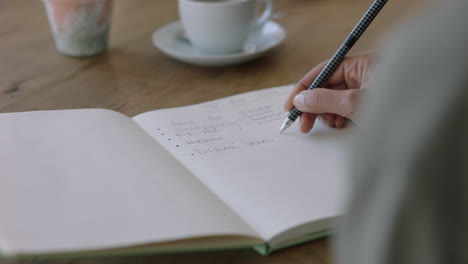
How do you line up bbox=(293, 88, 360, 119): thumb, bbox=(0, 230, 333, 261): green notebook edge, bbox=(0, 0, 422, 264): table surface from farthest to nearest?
bbox=(0, 0, 422, 264): table surface < bbox=(293, 88, 360, 119): thumb < bbox=(0, 230, 333, 261): green notebook edge

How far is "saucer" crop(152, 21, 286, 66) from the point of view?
1002 mm

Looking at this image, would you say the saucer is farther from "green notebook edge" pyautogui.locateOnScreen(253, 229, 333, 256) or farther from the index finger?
"green notebook edge" pyautogui.locateOnScreen(253, 229, 333, 256)

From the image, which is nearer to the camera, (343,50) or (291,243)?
(291,243)

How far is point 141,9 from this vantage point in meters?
1.31

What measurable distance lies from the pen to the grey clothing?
488 mm

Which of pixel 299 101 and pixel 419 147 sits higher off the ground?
pixel 419 147

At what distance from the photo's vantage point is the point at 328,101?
0.76 m

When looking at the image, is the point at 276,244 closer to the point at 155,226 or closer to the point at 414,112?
the point at 155,226

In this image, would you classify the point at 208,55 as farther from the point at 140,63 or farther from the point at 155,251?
the point at 155,251

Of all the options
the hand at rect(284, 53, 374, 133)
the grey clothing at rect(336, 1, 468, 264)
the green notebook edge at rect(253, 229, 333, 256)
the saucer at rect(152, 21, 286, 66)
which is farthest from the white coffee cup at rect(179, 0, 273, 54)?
the grey clothing at rect(336, 1, 468, 264)

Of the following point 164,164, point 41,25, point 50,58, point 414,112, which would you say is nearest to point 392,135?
point 414,112

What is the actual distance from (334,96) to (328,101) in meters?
0.01

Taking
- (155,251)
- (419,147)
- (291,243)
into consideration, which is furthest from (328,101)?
(419,147)

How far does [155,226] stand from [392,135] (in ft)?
0.99
